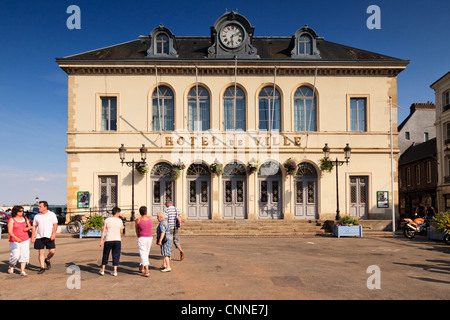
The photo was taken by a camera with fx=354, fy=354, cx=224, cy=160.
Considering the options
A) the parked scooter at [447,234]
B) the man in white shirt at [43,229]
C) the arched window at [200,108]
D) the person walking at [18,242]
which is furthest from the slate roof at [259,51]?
the person walking at [18,242]

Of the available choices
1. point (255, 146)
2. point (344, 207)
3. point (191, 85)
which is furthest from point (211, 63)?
Result: point (344, 207)

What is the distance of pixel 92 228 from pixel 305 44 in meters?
15.1

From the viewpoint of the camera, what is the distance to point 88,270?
873 cm

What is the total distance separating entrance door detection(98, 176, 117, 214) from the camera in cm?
1942

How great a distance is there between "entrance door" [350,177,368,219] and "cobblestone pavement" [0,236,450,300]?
6503 mm

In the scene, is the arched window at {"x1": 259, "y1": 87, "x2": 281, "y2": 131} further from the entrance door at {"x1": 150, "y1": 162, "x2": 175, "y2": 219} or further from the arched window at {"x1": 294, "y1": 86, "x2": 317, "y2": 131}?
the entrance door at {"x1": 150, "y1": 162, "x2": 175, "y2": 219}

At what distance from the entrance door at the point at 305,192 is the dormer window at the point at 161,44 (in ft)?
31.9

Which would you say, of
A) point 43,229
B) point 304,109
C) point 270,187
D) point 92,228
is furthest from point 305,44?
point 43,229

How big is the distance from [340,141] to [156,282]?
14.9m

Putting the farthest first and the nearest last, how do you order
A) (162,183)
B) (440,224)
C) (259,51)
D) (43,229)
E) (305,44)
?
1. (259,51)
2. (305,44)
3. (162,183)
4. (440,224)
5. (43,229)

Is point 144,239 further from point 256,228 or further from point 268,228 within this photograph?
point 268,228

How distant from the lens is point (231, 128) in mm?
19953

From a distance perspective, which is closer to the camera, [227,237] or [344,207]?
[227,237]
